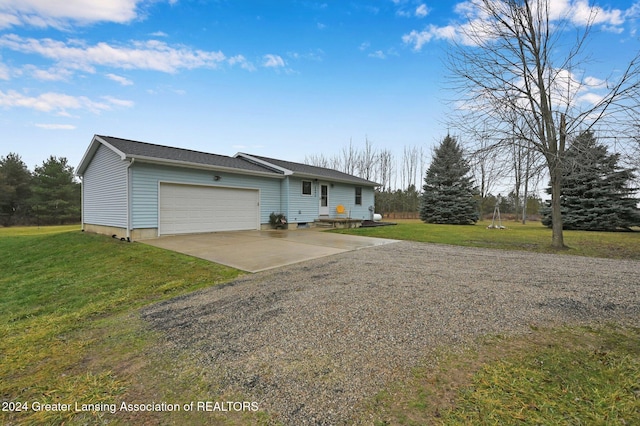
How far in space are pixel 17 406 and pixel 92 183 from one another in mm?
12809

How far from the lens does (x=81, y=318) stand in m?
3.71

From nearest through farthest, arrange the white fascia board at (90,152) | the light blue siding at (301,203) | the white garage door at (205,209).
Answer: the white garage door at (205,209)
the white fascia board at (90,152)
the light blue siding at (301,203)

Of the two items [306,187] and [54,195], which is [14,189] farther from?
[306,187]

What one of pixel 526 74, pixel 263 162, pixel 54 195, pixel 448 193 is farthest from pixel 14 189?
pixel 526 74

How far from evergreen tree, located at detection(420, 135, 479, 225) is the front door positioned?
9837 mm

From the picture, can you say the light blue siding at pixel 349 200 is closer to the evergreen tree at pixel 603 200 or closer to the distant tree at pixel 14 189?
the evergreen tree at pixel 603 200

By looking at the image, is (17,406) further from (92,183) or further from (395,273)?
(92,183)

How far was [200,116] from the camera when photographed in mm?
14664

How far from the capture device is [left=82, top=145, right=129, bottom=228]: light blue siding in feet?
30.5

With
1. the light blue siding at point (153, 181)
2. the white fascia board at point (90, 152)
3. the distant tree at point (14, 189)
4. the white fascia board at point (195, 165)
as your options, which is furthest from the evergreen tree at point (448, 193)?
the distant tree at point (14, 189)

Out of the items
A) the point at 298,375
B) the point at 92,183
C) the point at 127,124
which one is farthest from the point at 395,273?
the point at 127,124

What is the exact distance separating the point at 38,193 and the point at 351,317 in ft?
119

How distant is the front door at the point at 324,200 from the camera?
14.7 meters

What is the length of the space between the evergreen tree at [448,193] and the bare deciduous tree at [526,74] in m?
11.5
